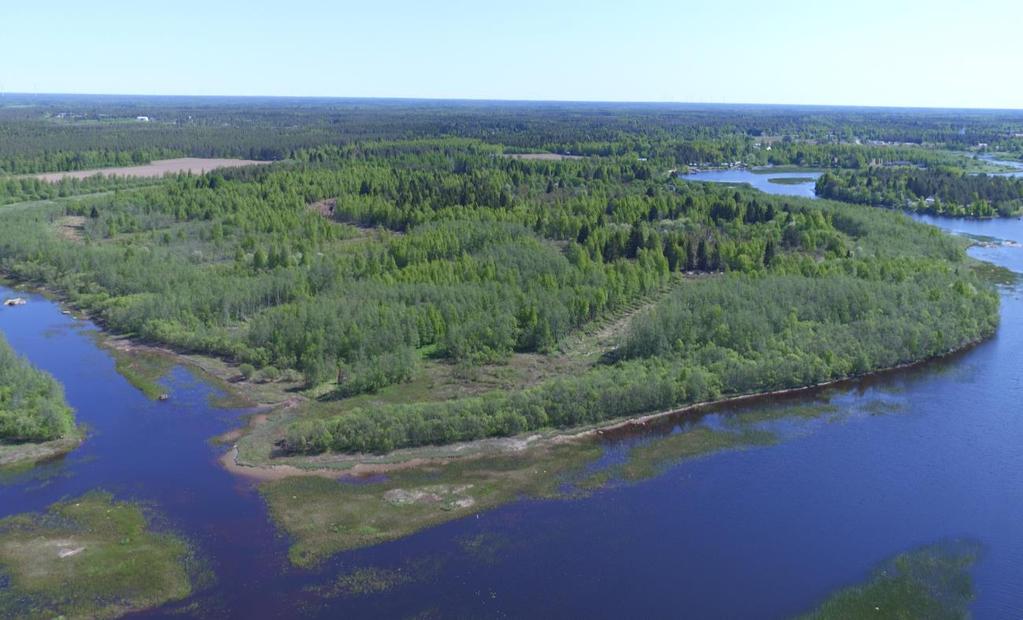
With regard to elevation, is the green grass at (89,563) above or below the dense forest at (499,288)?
below

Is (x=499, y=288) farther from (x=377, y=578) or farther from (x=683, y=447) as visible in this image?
(x=377, y=578)

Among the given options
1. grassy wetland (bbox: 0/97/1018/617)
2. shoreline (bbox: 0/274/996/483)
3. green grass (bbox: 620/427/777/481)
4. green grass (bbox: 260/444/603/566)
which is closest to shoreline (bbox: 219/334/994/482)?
shoreline (bbox: 0/274/996/483)

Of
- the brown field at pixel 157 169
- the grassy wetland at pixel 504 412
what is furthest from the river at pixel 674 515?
the brown field at pixel 157 169

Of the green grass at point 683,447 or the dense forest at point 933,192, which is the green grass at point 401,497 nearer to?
the green grass at point 683,447

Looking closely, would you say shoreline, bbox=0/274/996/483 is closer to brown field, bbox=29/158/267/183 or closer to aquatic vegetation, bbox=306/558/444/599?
aquatic vegetation, bbox=306/558/444/599

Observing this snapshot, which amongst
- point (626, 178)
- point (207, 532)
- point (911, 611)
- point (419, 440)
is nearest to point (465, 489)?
point (419, 440)

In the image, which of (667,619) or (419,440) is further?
(419,440)

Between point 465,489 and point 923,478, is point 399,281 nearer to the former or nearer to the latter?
point 465,489
